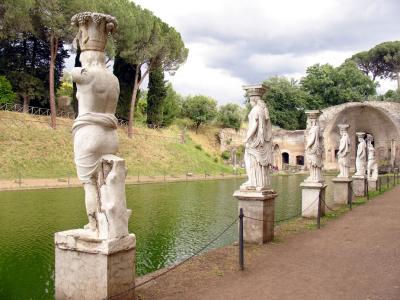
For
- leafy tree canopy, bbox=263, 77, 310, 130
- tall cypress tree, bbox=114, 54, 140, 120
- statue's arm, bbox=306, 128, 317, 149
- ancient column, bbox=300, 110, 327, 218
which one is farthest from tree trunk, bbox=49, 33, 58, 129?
leafy tree canopy, bbox=263, 77, 310, 130

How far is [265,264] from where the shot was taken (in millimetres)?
5801

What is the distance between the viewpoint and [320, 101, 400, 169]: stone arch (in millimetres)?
37625

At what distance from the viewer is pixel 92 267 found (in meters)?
3.89

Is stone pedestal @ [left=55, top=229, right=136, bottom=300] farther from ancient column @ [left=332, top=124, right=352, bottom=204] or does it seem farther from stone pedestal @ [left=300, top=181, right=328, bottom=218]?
ancient column @ [left=332, top=124, right=352, bottom=204]

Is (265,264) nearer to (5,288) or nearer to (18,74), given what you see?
(5,288)

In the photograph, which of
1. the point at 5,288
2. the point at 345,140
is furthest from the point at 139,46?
the point at 5,288

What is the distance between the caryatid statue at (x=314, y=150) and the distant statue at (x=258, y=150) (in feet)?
10.5

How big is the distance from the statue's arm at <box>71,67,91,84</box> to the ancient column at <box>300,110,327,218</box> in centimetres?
716

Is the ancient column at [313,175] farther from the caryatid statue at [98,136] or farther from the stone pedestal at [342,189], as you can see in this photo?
the caryatid statue at [98,136]

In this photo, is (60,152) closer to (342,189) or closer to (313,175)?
(342,189)

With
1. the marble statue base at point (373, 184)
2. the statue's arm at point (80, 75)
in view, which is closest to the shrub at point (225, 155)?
the marble statue base at point (373, 184)

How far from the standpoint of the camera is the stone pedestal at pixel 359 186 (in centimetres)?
1538

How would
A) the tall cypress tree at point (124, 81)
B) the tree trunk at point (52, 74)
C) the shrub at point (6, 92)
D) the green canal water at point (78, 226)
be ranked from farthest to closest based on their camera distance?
Answer: the tall cypress tree at point (124, 81) < the shrub at point (6, 92) < the tree trunk at point (52, 74) < the green canal water at point (78, 226)

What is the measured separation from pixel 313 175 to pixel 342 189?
11.0 feet
